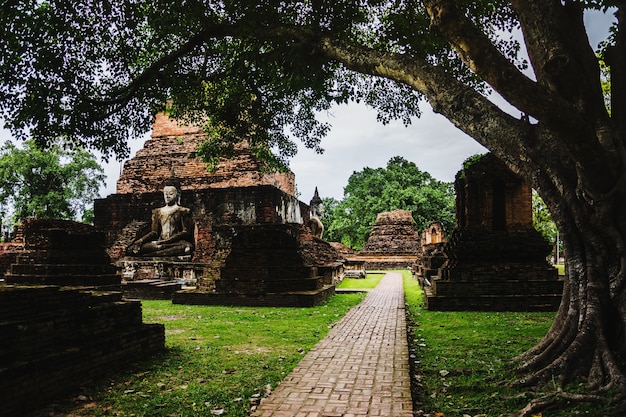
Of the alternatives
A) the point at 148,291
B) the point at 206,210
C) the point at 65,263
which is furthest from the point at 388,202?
the point at 65,263

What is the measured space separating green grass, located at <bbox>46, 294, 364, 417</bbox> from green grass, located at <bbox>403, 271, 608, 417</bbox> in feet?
4.48

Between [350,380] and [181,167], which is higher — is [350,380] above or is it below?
below

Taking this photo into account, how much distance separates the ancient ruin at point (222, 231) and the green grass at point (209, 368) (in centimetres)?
199

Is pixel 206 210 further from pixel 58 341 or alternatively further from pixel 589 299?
pixel 589 299

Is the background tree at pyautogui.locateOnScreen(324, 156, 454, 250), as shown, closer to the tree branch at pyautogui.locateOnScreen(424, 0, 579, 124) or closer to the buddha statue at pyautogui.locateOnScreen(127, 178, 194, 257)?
the buddha statue at pyautogui.locateOnScreen(127, 178, 194, 257)

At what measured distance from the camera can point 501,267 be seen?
9531mm

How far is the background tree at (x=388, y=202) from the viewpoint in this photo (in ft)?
130

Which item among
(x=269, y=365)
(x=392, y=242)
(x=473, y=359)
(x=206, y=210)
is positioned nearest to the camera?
(x=269, y=365)

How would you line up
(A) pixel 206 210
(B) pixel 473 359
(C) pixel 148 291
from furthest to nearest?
(A) pixel 206 210
(C) pixel 148 291
(B) pixel 473 359

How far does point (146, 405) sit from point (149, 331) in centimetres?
174

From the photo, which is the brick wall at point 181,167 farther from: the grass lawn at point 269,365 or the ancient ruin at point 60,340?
the ancient ruin at point 60,340

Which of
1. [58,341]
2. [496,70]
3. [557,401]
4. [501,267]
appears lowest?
[557,401]

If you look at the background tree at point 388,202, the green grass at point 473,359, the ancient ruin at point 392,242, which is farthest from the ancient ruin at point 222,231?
the background tree at point 388,202

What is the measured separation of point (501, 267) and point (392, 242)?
81.6ft
